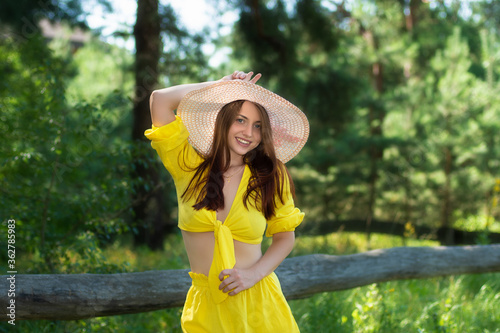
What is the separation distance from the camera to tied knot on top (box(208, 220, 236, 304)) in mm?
1902

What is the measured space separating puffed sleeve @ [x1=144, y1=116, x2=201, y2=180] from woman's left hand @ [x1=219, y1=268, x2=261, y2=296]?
485mm

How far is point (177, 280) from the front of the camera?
2.81 meters

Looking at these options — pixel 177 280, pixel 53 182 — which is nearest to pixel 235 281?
pixel 177 280

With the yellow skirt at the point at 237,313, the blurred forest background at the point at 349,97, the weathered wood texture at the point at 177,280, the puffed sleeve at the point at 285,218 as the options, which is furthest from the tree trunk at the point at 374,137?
the yellow skirt at the point at 237,313

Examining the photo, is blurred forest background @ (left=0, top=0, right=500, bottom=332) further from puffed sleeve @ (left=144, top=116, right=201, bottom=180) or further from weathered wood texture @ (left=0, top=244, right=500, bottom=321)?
puffed sleeve @ (left=144, top=116, right=201, bottom=180)

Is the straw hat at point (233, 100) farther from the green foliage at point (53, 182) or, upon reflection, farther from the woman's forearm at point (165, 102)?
the green foliage at point (53, 182)

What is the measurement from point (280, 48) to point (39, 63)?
19.6ft

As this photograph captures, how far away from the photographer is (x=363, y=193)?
1198 cm

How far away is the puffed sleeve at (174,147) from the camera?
2020mm

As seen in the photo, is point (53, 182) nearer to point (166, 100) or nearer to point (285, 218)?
point (166, 100)

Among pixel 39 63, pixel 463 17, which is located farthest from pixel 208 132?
pixel 463 17

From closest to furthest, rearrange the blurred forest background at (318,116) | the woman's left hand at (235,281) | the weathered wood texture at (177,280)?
the woman's left hand at (235,281) → the weathered wood texture at (177,280) → the blurred forest background at (318,116)

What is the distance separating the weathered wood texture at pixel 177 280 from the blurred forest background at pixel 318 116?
1026 mm

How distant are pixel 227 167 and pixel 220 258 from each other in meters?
0.41
